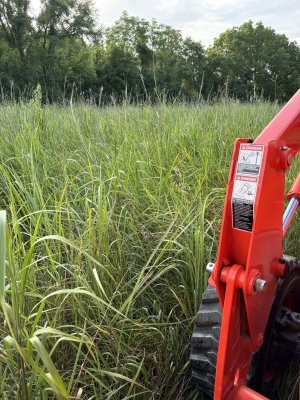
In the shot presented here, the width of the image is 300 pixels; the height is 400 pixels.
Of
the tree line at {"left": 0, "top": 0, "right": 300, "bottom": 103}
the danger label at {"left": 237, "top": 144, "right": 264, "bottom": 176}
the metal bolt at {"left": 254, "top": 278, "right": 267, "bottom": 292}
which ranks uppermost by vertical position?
the tree line at {"left": 0, "top": 0, "right": 300, "bottom": 103}

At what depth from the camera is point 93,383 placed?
122 centimetres

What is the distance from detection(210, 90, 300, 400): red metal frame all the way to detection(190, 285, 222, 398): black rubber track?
172 millimetres

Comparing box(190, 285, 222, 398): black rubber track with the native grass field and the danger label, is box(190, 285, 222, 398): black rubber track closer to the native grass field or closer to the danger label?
the native grass field

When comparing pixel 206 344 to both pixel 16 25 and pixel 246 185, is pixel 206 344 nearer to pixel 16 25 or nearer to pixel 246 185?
pixel 246 185

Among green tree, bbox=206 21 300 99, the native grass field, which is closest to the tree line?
green tree, bbox=206 21 300 99

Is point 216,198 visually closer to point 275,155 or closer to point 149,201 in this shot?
point 149,201

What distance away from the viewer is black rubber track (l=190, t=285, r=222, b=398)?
126cm

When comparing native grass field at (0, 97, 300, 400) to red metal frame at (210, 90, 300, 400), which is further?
native grass field at (0, 97, 300, 400)

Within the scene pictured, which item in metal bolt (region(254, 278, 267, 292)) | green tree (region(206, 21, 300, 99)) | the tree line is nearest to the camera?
metal bolt (region(254, 278, 267, 292))

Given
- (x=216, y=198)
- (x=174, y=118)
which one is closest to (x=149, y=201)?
(x=216, y=198)

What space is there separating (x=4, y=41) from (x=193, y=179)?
31365mm

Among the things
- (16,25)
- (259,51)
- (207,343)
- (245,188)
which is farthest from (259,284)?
(259,51)

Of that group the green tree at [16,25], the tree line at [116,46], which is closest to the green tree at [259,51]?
the tree line at [116,46]

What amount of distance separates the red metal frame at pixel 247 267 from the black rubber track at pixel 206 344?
0.17 metres
